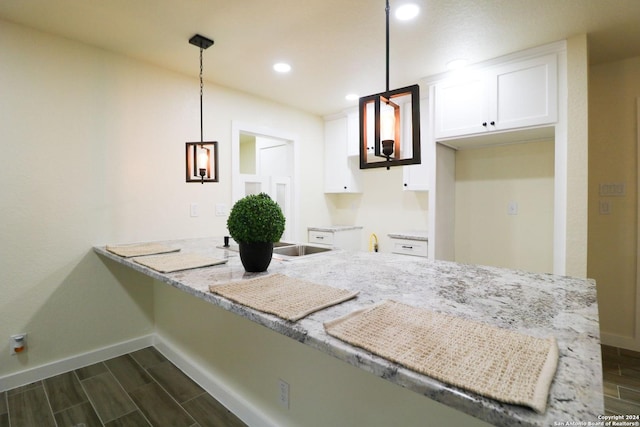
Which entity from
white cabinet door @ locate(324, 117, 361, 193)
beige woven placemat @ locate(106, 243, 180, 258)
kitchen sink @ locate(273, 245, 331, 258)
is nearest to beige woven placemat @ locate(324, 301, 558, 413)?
kitchen sink @ locate(273, 245, 331, 258)

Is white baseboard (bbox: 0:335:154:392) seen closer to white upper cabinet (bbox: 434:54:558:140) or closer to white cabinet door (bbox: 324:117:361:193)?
white cabinet door (bbox: 324:117:361:193)

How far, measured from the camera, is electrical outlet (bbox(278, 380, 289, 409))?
157 cm

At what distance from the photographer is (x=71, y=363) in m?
2.32

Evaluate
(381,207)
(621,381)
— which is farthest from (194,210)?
(621,381)

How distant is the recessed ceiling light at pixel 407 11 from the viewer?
6.19ft

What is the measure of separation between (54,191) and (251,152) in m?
3.33

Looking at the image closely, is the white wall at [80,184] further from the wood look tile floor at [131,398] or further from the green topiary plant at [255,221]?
the green topiary plant at [255,221]

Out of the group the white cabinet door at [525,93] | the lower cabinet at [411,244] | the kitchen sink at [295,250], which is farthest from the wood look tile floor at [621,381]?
the kitchen sink at [295,250]

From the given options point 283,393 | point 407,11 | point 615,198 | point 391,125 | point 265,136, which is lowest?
point 283,393

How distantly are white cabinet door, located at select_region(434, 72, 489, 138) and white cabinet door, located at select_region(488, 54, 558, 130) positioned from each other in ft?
0.28

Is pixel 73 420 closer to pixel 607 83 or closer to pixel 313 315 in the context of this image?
pixel 313 315

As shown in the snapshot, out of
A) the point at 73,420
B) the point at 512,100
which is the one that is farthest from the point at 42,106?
the point at 512,100

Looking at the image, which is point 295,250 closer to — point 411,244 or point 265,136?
point 411,244

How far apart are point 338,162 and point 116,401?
326 centimetres
